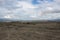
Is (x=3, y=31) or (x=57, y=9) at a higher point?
(x=57, y=9)

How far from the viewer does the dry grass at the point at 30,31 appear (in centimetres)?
114

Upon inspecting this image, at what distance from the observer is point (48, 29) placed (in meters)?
1.16

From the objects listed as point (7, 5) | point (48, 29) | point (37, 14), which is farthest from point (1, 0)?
point (48, 29)

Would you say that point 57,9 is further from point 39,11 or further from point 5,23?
point 5,23

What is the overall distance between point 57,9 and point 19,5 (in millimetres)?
304

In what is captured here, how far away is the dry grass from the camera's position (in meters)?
1.14

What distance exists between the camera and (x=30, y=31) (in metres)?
1.16

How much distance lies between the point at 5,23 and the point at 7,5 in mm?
145

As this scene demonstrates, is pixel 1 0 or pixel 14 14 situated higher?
pixel 1 0

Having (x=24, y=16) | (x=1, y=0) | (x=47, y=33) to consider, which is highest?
(x=1, y=0)

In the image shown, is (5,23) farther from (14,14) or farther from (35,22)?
(35,22)

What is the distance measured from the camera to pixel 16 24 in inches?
46.2

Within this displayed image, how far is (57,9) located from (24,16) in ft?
0.88

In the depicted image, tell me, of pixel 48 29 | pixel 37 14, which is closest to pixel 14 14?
pixel 37 14
